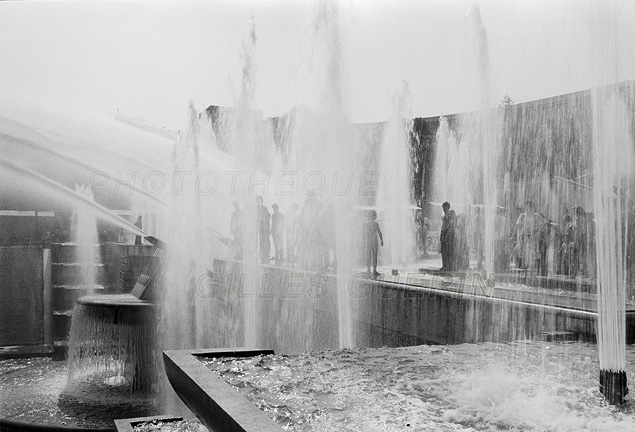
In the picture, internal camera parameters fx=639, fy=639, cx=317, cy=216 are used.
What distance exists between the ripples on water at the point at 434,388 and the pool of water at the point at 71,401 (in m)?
4.97

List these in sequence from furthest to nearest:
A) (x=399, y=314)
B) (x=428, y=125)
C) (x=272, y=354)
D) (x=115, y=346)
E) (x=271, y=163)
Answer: (x=428, y=125), (x=271, y=163), (x=115, y=346), (x=399, y=314), (x=272, y=354)

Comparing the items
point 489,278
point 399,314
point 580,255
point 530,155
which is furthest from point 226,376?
point 530,155

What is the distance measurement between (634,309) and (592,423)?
12.5 ft

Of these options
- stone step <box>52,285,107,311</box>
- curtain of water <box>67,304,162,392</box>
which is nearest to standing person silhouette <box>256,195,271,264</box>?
curtain of water <box>67,304,162,392</box>

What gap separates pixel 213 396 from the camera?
158 inches

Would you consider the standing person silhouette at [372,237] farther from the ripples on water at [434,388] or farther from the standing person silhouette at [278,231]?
the ripples on water at [434,388]

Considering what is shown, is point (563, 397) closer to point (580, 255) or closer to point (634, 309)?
point (634, 309)

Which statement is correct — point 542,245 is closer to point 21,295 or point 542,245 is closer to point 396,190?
point 396,190

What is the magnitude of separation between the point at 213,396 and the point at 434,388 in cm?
158

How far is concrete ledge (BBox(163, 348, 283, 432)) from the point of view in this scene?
11.4ft

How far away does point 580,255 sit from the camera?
11.4 meters

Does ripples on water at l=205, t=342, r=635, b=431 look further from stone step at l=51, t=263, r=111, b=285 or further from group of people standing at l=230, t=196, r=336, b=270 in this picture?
stone step at l=51, t=263, r=111, b=285

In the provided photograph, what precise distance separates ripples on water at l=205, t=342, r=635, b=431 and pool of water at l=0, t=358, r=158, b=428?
497 cm

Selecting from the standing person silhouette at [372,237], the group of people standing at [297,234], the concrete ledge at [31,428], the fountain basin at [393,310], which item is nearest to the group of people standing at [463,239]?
the fountain basin at [393,310]
